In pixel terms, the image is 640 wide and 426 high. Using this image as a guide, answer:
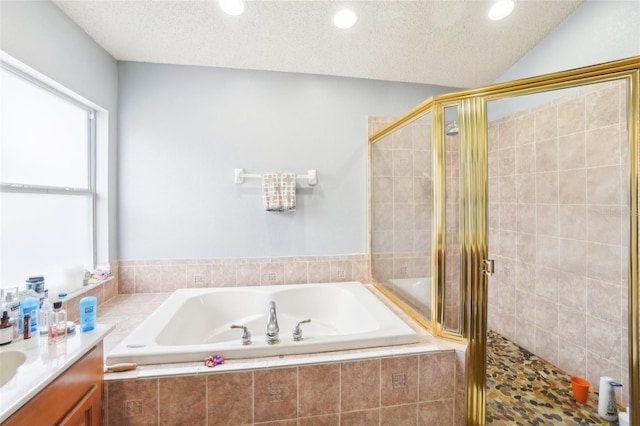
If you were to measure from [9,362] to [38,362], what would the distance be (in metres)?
0.18

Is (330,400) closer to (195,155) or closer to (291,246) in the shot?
(291,246)

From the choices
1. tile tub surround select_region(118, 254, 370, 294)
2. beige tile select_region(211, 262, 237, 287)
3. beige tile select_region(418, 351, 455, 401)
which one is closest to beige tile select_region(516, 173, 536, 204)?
tile tub surround select_region(118, 254, 370, 294)

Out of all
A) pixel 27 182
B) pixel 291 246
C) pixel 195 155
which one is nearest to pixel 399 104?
pixel 291 246

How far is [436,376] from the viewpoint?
1296 mm

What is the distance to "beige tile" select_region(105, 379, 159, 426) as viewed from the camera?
43.4 inches

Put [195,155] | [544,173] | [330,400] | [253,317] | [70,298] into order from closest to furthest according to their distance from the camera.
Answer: [330,400], [70,298], [544,173], [253,317], [195,155]

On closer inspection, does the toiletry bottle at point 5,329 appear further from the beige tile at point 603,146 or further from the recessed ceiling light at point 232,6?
the beige tile at point 603,146

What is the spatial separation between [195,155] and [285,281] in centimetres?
131

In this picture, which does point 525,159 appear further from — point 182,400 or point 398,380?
point 182,400

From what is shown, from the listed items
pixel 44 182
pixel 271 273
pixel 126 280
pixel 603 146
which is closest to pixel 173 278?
pixel 126 280

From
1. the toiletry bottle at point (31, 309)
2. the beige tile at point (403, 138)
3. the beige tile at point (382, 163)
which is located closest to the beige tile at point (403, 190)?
the beige tile at point (382, 163)

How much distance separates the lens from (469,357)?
1354 mm

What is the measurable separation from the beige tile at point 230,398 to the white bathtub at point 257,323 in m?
0.10

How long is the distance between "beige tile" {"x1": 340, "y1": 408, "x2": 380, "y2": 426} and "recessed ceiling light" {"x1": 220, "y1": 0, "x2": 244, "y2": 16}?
228 centimetres
